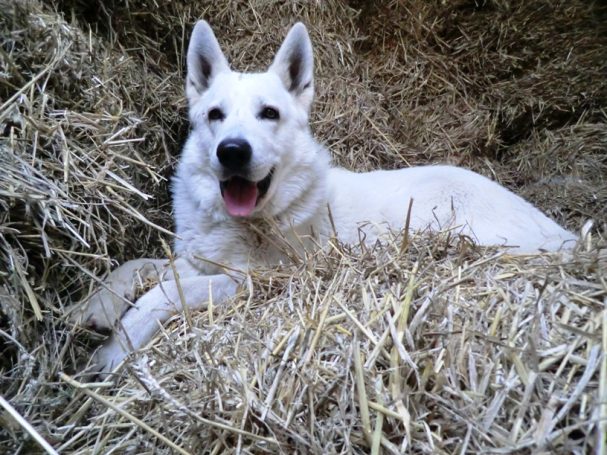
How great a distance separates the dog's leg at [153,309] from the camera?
2078 mm

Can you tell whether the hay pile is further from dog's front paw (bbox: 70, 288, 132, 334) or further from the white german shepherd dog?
the white german shepherd dog

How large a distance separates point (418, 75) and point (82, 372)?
13.1ft

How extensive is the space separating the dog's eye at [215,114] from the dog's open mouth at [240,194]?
1.33 ft

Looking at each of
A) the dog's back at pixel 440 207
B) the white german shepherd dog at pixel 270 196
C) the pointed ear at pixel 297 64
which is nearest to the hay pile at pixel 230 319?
the white german shepherd dog at pixel 270 196

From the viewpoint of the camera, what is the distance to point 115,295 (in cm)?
220

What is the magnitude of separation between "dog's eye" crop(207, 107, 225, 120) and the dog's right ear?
1.10 feet

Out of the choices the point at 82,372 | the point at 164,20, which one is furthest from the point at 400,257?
the point at 164,20

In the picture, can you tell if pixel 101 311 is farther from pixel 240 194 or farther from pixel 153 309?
pixel 240 194

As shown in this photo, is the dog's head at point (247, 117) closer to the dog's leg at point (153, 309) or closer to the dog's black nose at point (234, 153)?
the dog's black nose at point (234, 153)

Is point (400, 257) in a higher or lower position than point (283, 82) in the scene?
lower

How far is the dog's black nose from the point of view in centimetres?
245

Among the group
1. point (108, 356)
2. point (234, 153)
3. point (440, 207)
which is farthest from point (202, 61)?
point (108, 356)

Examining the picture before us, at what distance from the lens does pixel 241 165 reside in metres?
2.51

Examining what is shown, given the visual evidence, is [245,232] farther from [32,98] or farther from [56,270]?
[32,98]
